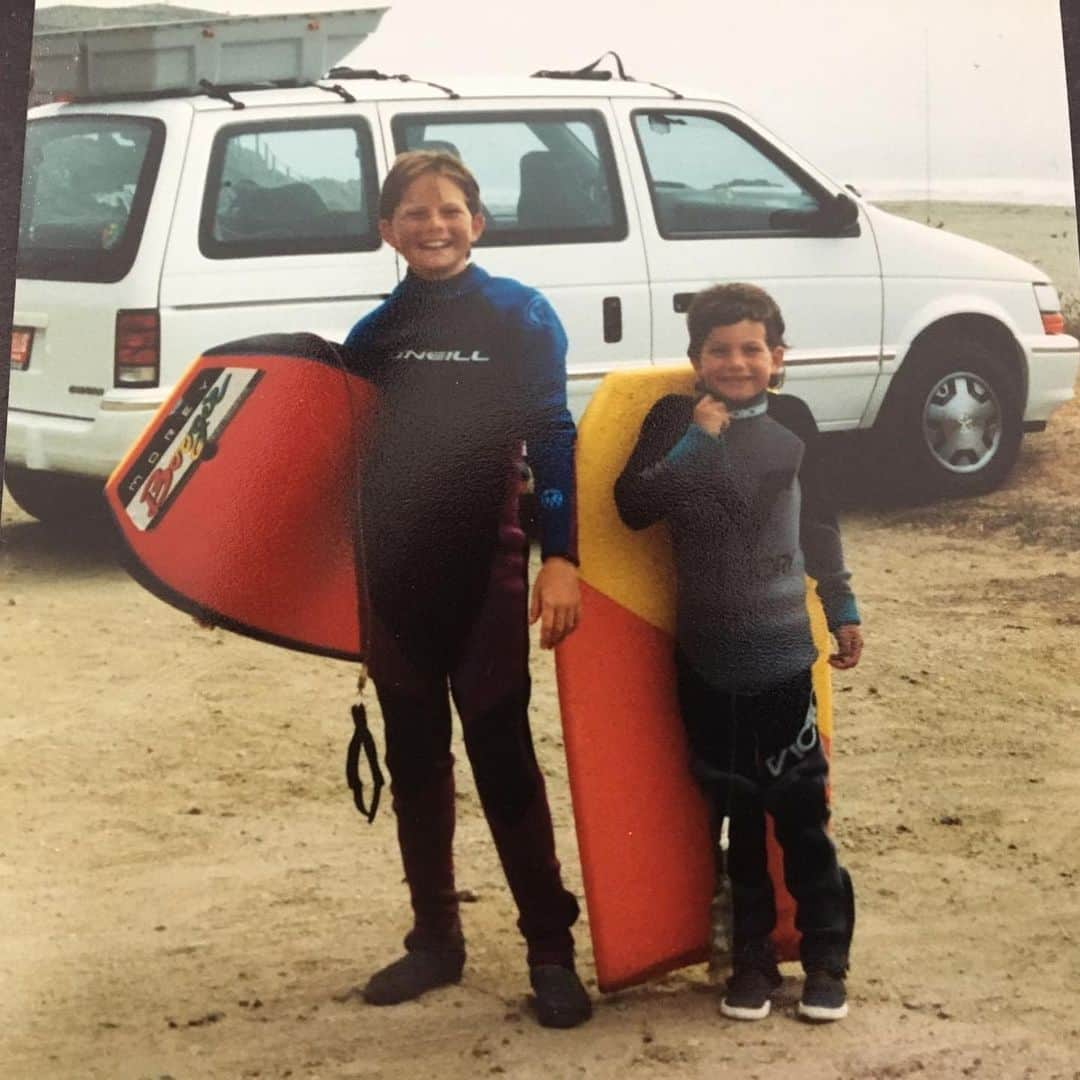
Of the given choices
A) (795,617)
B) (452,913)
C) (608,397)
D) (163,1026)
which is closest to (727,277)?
(608,397)

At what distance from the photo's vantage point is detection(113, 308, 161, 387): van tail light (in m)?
3.12

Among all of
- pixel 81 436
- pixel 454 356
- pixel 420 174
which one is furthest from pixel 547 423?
pixel 81 436

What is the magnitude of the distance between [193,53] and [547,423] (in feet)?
2.76

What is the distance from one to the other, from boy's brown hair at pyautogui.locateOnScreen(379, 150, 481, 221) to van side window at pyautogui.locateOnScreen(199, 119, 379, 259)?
1.6 inches

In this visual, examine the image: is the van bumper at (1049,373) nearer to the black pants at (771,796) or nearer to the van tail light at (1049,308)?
the van tail light at (1049,308)

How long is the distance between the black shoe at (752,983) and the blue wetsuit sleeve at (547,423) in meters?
0.78

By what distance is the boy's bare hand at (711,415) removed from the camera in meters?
3.11

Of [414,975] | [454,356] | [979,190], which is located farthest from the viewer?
[979,190]

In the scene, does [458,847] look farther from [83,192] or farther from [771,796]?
[83,192]

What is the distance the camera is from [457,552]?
310cm

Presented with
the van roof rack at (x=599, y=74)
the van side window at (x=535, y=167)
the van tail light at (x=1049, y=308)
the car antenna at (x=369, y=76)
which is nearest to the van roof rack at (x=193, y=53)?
the car antenna at (x=369, y=76)

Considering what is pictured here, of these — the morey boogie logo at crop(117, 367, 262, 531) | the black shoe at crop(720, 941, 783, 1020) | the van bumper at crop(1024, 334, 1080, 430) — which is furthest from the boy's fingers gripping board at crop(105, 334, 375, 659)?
the van bumper at crop(1024, 334, 1080, 430)

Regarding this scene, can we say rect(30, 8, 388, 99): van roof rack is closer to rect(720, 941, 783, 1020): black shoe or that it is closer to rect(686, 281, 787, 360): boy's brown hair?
rect(686, 281, 787, 360): boy's brown hair

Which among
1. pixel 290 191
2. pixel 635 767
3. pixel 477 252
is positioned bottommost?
pixel 635 767
